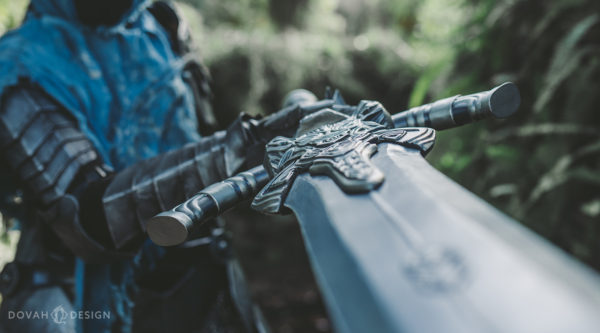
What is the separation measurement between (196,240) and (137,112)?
37cm

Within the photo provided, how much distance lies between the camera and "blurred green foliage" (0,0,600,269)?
1.51 meters

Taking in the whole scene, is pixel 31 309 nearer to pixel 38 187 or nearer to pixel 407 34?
pixel 38 187

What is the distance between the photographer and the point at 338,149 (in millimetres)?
502

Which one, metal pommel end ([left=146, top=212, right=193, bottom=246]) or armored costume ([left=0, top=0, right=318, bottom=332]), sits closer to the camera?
metal pommel end ([left=146, top=212, right=193, bottom=246])

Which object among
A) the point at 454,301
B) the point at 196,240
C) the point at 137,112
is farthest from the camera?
the point at 196,240

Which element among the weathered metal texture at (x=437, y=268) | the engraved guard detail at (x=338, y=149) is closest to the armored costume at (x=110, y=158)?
the engraved guard detail at (x=338, y=149)

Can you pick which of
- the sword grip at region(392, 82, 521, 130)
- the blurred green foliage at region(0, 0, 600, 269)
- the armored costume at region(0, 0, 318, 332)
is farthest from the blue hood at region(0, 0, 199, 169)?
the sword grip at region(392, 82, 521, 130)

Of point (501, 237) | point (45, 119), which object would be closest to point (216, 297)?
point (45, 119)

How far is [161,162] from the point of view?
735 mm

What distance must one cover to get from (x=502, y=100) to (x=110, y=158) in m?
0.83

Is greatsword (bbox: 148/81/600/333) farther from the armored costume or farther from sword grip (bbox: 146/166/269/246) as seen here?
the armored costume

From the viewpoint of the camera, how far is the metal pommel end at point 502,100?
56 centimetres

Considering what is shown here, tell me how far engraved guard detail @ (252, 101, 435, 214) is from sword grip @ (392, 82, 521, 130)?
57 millimetres

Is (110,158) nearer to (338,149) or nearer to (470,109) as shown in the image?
(338,149)
